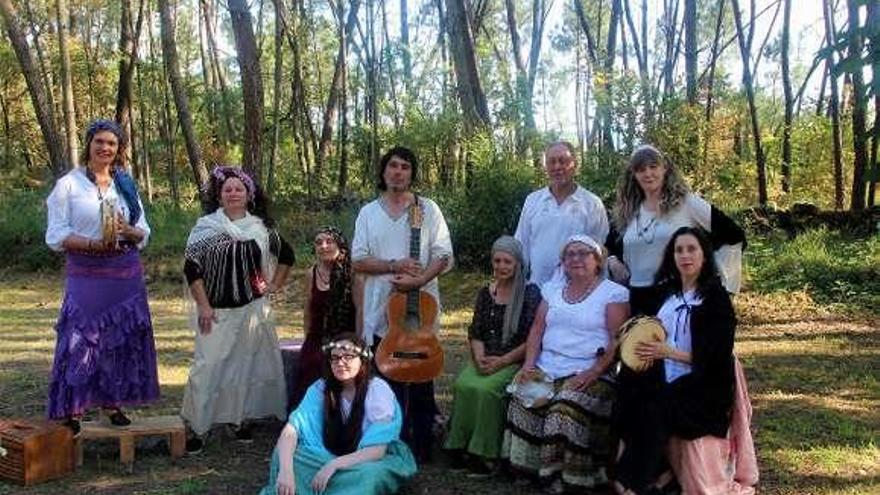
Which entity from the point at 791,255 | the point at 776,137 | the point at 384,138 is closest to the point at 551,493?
the point at 791,255

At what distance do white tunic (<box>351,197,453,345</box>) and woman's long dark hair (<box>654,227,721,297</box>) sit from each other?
1.27m

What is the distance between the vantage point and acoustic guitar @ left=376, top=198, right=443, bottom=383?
4.48 meters

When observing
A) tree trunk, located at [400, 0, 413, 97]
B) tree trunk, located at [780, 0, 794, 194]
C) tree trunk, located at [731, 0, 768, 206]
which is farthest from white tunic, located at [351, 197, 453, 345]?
tree trunk, located at [400, 0, 413, 97]

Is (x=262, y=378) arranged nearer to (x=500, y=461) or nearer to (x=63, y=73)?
(x=500, y=461)

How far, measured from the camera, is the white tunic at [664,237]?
401cm

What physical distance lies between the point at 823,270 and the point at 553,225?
22.5 feet

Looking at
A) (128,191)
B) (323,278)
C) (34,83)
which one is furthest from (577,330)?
(34,83)

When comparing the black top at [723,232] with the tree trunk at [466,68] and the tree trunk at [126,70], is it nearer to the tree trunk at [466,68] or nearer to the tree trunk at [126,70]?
the tree trunk at [466,68]

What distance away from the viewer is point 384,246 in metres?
4.63

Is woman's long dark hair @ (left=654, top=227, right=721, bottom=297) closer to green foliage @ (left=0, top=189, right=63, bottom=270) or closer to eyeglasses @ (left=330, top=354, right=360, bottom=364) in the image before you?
eyeglasses @ (left=330, top=354, right=360, bottom=364)

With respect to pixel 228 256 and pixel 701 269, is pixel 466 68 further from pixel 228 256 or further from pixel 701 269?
pixel 701 269

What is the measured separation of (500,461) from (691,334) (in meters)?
1.30

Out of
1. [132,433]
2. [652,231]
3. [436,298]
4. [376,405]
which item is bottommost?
[132,433]

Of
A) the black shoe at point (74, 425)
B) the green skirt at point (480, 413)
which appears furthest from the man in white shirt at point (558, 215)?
the black shoe at point (74, 425)
